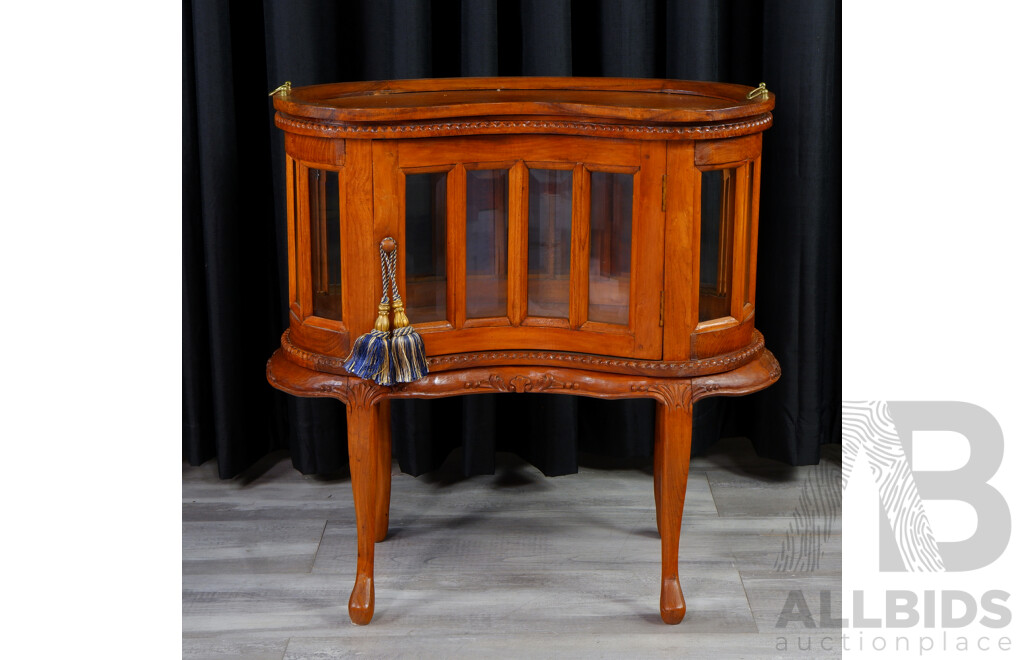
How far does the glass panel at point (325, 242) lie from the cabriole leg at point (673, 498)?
650 millimetres

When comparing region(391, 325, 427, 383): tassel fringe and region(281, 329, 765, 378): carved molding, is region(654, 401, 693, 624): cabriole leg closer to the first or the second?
region(281, 329, 765, 378): carved molding

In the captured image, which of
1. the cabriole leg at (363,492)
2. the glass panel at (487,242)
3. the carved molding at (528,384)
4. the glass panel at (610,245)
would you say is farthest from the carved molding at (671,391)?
the cabriole leg at (363,492)

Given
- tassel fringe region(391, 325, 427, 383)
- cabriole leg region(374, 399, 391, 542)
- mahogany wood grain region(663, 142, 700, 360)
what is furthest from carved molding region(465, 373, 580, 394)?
cabriole leg region(374, 399, 391, 542)

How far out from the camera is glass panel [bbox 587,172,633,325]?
2.09 m

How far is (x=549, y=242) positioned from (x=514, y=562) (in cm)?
75

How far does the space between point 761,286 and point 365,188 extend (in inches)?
45.5

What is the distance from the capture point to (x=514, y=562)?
2486 mm

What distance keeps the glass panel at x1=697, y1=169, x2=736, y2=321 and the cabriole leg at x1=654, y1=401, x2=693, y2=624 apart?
0.20 metres

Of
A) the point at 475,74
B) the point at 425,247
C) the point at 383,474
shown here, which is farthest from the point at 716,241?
the point at 383,474

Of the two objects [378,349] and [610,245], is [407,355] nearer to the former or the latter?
[378,349]

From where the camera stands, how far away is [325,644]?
7.25ft

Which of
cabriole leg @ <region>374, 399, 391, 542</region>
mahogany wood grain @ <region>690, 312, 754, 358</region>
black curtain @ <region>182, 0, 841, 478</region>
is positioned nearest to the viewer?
mahogany wood grain @ <region>690, 312, 754, 358</region>

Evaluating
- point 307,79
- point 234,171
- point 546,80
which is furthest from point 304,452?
point 546,80

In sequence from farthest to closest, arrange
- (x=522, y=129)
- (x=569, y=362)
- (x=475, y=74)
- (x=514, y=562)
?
(x=475, y=74), (x=514, y=562), (x=569, y=362), (x=522, y=129)
